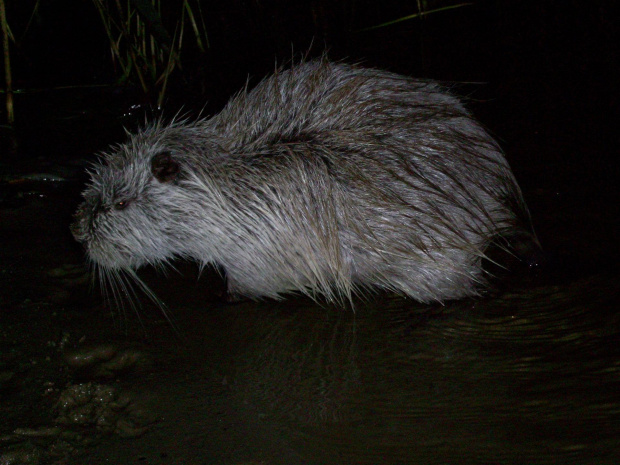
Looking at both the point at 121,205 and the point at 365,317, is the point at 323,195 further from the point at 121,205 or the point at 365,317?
the point at 121,205

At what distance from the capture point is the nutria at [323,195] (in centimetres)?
243

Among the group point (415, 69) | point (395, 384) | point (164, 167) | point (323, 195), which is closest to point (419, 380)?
point (395, 384)

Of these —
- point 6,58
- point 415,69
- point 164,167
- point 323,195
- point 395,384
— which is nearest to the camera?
point 395,384

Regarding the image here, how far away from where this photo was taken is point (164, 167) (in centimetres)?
261

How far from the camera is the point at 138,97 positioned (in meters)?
4.26

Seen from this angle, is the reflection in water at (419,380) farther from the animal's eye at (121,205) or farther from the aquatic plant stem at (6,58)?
the aquatic plant stem at (6,58)

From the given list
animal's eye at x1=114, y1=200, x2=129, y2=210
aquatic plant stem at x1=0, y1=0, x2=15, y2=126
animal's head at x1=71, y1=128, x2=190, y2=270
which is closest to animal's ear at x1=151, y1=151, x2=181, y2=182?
animal's head at x1=71, y1=128, x2=190, y2=270

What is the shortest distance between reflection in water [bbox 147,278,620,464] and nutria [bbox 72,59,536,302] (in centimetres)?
16

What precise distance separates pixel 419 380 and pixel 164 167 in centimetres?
123

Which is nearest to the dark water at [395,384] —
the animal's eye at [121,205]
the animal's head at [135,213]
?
the animal's head at [135,213]

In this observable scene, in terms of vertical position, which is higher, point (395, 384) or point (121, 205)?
point (121, 205)

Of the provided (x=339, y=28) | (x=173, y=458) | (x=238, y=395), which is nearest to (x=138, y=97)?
(x=339, y=28)

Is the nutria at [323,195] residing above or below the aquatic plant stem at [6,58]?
below

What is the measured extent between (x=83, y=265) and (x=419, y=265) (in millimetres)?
1333
